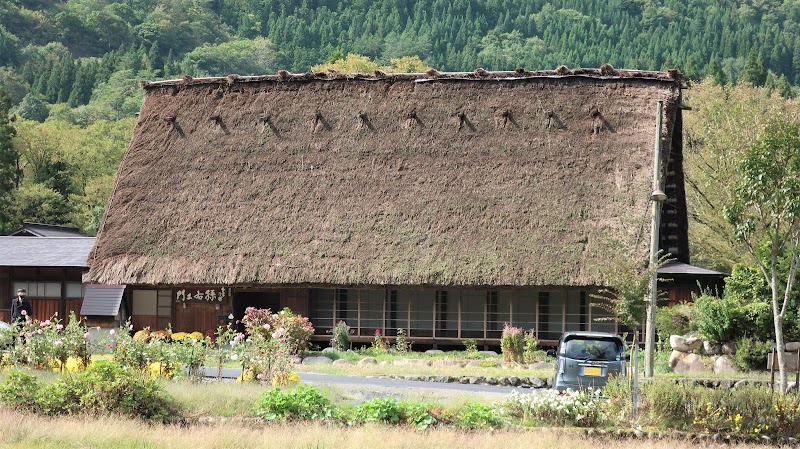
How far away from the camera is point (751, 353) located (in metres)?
28.2

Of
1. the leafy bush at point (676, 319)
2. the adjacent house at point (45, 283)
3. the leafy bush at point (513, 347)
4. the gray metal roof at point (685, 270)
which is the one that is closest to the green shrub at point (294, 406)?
the leafy bush at point (513, 347)

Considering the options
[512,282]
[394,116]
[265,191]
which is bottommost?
[512,282]

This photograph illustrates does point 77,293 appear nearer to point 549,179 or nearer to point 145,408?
point 549,179

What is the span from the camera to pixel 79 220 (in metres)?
65.9

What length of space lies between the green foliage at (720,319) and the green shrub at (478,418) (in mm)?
12497

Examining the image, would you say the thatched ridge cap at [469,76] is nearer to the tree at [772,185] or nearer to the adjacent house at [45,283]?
the adjacent house at [45,283]

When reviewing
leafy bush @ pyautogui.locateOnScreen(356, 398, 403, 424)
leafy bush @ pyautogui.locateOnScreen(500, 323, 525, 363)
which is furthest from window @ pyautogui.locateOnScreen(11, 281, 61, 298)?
leafy bush @ pyautogui.locateOnScreen(356, 398, 403, 424)

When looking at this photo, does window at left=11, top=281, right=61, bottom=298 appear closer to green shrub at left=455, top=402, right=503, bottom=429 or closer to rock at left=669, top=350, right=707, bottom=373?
rock at left=669, top=350, right=707, bottom=373

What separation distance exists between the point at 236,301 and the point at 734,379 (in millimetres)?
17486

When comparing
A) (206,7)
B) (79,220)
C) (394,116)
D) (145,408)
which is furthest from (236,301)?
(206,7)

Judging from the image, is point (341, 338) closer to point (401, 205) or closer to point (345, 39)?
point (401, 205)

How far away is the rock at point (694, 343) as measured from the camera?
29.4m

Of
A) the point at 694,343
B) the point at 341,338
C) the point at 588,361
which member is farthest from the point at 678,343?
the point at 341,338

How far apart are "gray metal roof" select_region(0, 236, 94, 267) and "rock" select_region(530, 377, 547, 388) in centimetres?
1712
